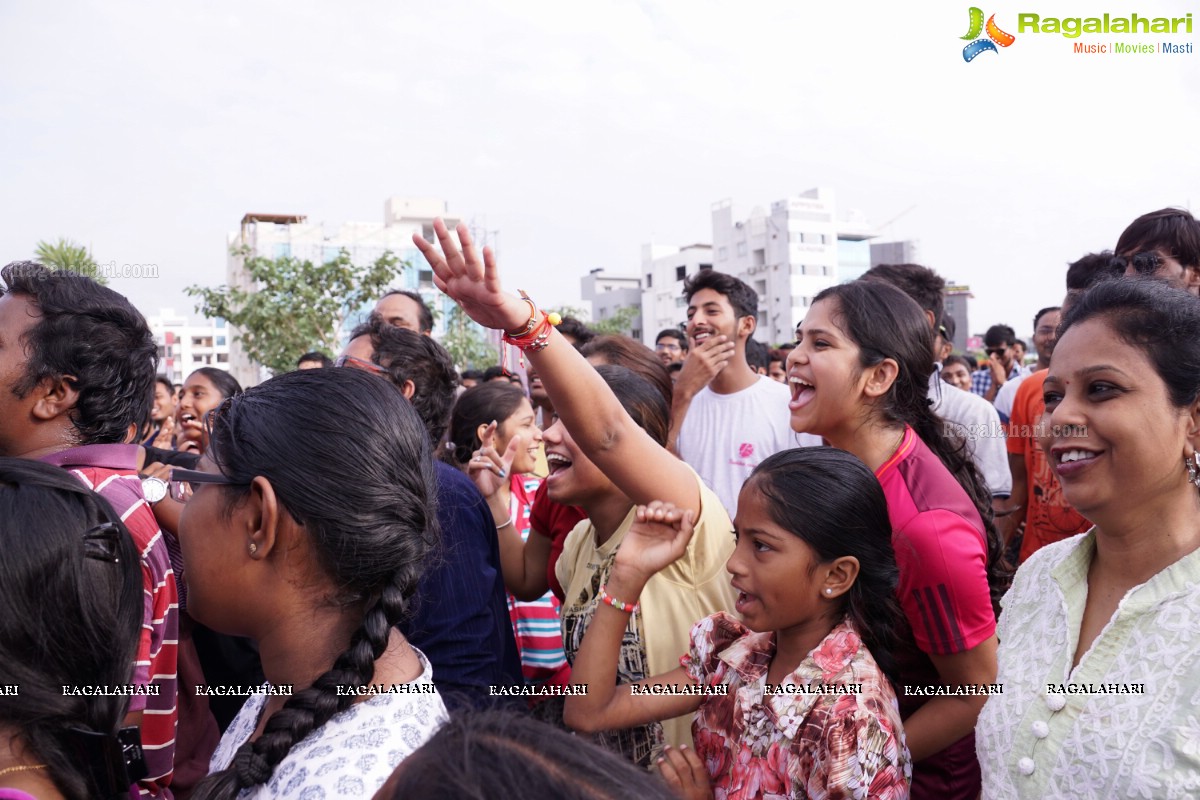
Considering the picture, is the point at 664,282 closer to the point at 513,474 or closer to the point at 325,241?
the point at 325,241

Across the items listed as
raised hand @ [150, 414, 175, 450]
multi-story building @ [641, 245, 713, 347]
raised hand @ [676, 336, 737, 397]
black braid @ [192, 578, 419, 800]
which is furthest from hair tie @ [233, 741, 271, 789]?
multi-story building @ [641, 245, 713, 347]

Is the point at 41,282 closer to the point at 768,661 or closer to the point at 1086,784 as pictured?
the point at 768,661

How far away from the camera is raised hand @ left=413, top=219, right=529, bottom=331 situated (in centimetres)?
204

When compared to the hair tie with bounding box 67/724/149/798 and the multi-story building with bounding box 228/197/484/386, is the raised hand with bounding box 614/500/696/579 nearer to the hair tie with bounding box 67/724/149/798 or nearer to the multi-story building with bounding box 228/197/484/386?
the hair tie with bounding box 67/724/149/798

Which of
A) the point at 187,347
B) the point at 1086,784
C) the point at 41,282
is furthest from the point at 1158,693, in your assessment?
the point at 187,347

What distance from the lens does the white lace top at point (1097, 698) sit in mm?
1518

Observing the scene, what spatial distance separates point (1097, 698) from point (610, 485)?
137 cm

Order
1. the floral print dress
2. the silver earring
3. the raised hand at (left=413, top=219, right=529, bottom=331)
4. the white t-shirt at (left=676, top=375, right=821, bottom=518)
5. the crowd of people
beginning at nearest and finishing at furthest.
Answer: the crowd of people
the silver earring
the floral print dress
the raised hand at (left=413, top=219, right=529, bottom=331)
the white t-shirt at (left=676, top=375, right=821, bottom=518)

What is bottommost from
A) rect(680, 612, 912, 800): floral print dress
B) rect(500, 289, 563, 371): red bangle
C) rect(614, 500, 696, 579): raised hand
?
rect(680, 612, 912, 800): floral print dress

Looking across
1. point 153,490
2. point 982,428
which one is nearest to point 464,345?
point 982,428

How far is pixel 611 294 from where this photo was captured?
75375 millimetres

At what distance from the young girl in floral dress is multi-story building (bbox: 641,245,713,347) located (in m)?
64.2

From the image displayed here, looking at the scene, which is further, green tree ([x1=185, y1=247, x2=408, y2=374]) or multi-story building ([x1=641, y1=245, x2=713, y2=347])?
multi-story building ([x1=641, y1=245, x2=713, y2=347])

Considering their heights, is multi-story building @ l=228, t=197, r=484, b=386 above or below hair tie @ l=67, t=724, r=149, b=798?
above
